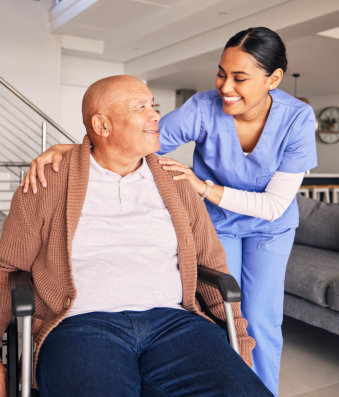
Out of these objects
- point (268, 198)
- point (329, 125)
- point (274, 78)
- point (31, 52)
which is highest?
point (31, 52)

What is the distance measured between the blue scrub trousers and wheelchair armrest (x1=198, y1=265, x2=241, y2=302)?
0.39 m

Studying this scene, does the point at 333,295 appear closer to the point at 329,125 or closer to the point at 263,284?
the point at 263,284

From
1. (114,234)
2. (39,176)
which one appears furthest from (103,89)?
(114,234)

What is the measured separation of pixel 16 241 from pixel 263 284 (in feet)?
2.89

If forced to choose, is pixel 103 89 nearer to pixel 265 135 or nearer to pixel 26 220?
pixel 26 220

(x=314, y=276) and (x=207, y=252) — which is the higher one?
(x=207, y=252)

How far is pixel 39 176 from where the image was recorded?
1.34 m

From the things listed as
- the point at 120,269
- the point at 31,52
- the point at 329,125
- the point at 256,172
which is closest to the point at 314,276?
the point at 256,172

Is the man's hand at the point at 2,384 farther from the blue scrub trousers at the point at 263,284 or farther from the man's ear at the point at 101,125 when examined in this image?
the blue scrub trousers at the point at 263,284

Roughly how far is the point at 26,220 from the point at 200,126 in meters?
0.73

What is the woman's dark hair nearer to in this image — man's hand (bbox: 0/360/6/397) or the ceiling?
man's hand (bbox: 0/360/6/397)

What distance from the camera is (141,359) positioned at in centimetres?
125

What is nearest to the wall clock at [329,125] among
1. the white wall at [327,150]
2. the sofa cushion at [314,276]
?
the white wall at [327,150]

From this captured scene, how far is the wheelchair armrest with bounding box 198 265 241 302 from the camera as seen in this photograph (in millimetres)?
1303
